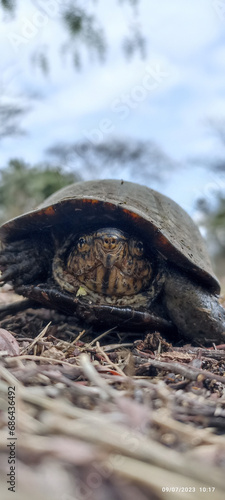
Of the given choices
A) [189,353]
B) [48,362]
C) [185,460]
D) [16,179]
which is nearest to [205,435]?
[185,460]

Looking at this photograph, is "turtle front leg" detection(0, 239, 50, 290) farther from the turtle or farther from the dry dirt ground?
the dry dirt ground

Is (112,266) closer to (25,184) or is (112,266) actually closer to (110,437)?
(110,437)

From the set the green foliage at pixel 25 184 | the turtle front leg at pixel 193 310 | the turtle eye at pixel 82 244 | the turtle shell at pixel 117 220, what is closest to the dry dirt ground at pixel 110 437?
the turtle front leg at pixel 193 310

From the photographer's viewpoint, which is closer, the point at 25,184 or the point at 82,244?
the point at 82,244

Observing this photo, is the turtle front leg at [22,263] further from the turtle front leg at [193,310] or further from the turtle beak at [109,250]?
the turtle front leg at [193,310]

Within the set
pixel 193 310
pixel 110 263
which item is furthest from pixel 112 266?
pixel 193 310

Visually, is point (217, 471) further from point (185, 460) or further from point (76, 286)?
point (76, 286)

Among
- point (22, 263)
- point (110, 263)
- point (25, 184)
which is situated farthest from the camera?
point (25, 184)
